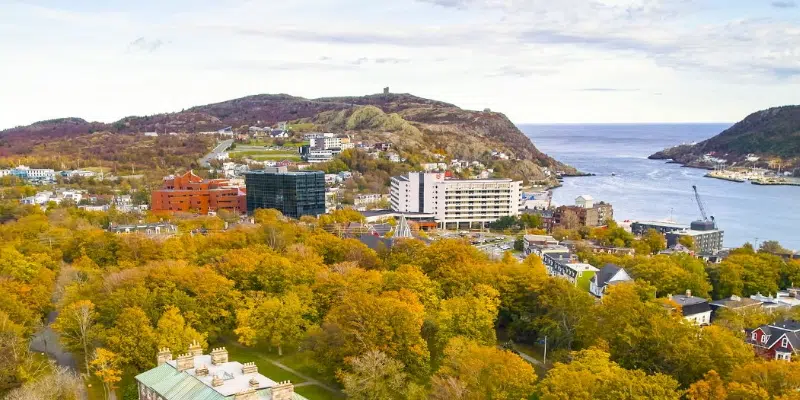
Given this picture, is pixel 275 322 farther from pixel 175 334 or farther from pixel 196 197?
pixel 196 197

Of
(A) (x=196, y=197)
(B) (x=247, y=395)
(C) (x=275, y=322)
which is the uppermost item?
(A) (x=196, y=197)

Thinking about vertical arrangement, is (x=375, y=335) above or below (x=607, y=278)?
above

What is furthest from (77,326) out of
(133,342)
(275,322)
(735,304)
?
(735,304)

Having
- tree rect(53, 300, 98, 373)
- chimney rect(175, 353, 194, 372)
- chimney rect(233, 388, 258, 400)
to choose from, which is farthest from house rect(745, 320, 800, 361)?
tree rect(53, 300, 98, 373)

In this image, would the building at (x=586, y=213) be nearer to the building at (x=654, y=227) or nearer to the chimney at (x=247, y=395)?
the building at (x=654, y=227)

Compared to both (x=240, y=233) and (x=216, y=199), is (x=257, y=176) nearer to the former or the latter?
(x=216, y=199)

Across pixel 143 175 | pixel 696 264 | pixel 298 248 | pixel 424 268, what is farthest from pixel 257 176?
pixel 696 264

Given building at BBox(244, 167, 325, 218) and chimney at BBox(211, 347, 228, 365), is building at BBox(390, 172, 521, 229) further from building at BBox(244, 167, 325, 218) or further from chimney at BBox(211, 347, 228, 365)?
chimney at BBox(211, 347, 228, 365)
